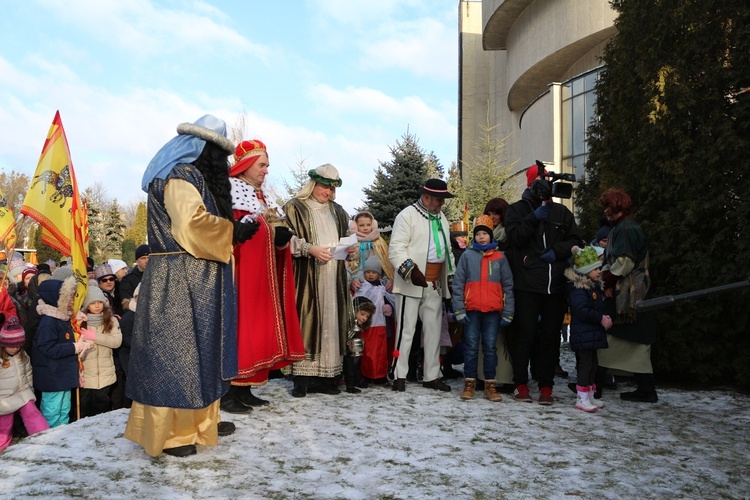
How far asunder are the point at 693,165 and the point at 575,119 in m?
15.6

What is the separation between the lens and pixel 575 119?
21062mm

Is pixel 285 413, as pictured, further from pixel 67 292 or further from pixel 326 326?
pixel 67 292

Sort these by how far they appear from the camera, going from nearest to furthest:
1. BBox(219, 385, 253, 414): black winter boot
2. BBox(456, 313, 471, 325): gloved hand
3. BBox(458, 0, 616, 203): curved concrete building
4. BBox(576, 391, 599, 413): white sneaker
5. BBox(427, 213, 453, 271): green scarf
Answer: BBox(219, 385, 253, 414): black winter boot → BBox(576, 391, 599, 413): white sneaker → BBox(456, 313, 471, 325): gloved hand → BBox(427, 213, 453, 271): green scarf → BBox(458, 0, 616, 203): curved concrete building

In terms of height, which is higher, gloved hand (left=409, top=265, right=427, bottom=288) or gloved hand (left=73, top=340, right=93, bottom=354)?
gloved hand (left=409, top=265, right=427, bottom=288)

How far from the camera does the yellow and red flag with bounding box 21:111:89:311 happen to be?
6.23 meters

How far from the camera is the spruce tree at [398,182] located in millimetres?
17859

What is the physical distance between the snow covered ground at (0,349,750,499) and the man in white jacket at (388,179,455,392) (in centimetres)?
94

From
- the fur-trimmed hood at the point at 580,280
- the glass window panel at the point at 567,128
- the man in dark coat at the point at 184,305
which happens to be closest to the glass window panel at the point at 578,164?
the glass window panel at the point at 567,128

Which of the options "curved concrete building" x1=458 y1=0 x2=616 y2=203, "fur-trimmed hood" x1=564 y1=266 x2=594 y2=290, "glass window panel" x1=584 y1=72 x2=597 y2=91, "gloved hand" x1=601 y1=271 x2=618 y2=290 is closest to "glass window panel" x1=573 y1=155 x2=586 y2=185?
"curved concrete building" x1=458 y1=0 x2=616 y2=203

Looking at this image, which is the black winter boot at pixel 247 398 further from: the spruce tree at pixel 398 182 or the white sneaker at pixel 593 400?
the spruce tree at pixel 398 182

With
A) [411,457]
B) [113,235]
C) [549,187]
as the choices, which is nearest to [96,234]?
[113,235]

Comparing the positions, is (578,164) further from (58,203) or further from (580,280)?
(58,203)

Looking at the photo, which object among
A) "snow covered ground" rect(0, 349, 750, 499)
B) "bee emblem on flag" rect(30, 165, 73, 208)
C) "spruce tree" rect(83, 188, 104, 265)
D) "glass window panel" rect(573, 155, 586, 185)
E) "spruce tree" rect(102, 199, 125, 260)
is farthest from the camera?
"spruce tree" rect(102, 199, 125, 260)

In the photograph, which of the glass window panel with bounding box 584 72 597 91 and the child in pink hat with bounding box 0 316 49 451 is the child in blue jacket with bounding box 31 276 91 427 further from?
the glass window panel with bounding box 584 72 597 91
